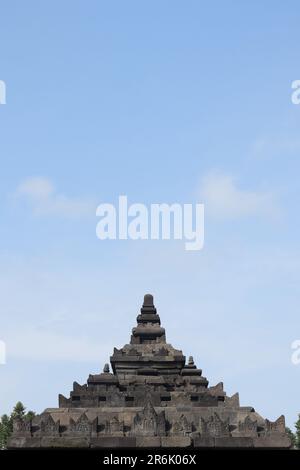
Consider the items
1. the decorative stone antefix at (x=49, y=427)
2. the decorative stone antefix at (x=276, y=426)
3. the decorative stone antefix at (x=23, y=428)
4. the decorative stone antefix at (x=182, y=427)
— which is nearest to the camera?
the decorative stone antefix at (x=182, y=427)

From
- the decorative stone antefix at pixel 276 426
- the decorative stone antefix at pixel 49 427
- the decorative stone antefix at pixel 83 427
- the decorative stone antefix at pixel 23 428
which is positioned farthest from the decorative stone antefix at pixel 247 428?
the decorative stone antefix at pixel 23 428

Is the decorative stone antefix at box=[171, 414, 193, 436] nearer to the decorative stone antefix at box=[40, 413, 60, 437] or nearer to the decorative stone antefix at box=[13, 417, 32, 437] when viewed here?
the decorative stone antefix at box=[40, 413, 60, 437]

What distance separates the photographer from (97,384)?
51.0 metres

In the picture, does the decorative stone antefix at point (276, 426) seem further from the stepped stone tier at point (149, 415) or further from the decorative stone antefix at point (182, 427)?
the decorative stone antefix at point (182, 427)

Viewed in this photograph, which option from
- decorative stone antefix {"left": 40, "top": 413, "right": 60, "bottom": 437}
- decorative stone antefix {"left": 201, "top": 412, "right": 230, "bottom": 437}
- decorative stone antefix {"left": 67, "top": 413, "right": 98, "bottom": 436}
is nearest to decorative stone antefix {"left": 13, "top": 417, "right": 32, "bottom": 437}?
decorative stone antefix {"left": 40, "top": 413, "right": 60, "bottom": 437}

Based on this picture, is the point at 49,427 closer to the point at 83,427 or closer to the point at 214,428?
the point at 83,427

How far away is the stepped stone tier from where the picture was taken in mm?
43188

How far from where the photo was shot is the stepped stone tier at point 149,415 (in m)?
43.2

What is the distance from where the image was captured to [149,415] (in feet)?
143

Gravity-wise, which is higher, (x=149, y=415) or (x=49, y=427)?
(x=149, y=415)

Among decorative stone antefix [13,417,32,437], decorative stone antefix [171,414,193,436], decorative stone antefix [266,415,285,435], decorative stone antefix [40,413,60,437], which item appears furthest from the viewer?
decorative stone antefix [266,415,285,435]

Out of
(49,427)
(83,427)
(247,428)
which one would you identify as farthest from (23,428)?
(247,428)
